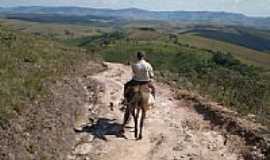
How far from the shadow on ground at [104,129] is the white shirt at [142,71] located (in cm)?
160

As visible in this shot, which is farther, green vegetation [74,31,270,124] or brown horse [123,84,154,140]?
green vegetation [74,31,270,124]

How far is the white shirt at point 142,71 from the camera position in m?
13.4

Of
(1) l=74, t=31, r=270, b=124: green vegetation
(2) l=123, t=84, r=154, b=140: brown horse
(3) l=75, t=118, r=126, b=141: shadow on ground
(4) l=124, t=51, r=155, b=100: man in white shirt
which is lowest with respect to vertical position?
(1) l=74, t=31, r=270, b=124: green vegetation

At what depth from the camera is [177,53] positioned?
319ft

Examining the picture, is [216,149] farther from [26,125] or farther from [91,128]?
[26,125]

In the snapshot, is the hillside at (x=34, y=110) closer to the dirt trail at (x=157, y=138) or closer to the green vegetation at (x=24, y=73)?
the green vegetation at (x=24, y=73)

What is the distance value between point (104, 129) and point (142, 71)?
6.95 ft

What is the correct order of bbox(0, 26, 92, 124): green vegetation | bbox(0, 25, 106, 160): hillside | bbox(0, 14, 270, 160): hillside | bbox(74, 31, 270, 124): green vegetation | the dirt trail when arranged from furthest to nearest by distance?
bbox(74, 31, 270, 124): green vegetation < bbox(0, 26, 92, 124): green vegetation < the dirt trail < bbox(0, 14, 270, 160): hillside < bbox(0, 25, 106, 160): hillside

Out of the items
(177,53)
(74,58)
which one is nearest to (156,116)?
(74,58)

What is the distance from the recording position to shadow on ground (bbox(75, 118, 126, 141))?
13.9m

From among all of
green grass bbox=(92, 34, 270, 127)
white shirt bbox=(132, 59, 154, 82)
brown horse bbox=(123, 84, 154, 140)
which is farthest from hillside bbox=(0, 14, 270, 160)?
white shirt bbox=(132, 59, 154, 82)

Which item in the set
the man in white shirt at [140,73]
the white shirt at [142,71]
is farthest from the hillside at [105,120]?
the white shirt at [142,71]

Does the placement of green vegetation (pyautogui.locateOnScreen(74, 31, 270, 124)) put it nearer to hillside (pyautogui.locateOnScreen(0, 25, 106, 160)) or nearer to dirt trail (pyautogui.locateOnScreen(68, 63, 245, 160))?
dirt trail (pyautogui.locateOnScreen(68, 63, 245, 160))

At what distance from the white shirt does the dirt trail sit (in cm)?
156
